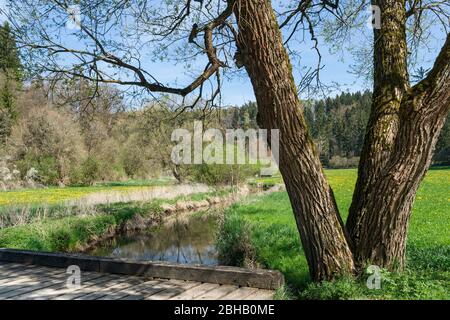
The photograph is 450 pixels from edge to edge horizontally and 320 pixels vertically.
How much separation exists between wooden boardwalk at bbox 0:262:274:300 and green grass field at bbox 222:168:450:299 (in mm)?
871

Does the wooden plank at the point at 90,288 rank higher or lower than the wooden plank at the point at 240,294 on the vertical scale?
lower

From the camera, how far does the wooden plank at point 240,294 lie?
12.4 feet

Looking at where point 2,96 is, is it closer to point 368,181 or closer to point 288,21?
point 288,21

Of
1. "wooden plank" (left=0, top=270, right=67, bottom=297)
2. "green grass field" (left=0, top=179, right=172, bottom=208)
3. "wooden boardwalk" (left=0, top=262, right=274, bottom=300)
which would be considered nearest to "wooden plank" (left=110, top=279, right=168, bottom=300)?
"wooden boardwalk" (left=0, top=262, right=274, bottom=300)

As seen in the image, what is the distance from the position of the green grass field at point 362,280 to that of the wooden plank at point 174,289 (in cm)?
122

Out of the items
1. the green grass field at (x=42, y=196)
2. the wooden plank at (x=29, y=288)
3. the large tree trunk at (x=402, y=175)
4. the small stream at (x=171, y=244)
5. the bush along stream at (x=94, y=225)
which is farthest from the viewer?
the green grass field at (x=42, y=196)

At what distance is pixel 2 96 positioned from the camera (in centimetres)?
3212

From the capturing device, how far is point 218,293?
12.8 feet

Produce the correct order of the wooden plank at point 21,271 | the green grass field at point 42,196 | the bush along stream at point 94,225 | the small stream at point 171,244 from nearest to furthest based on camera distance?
the wooden plank at point 21,271, the bush along stream at point 94,225, the small stream at point 171,244, the green grass field at point 42,196

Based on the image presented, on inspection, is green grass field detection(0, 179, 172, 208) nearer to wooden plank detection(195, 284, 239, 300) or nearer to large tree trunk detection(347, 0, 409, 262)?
wooden plank detection(195, 284, 239, 300)

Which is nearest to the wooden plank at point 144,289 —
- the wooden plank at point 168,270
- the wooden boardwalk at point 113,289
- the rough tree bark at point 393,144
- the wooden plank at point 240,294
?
the wooden boardwalk at point 113,289

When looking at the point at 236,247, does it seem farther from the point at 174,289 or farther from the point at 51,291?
the point at 51,291

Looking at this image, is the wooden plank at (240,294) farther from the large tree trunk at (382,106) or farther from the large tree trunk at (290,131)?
the large tree trunk at (382,106)

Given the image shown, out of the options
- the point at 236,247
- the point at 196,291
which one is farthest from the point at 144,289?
the point at 236,247
